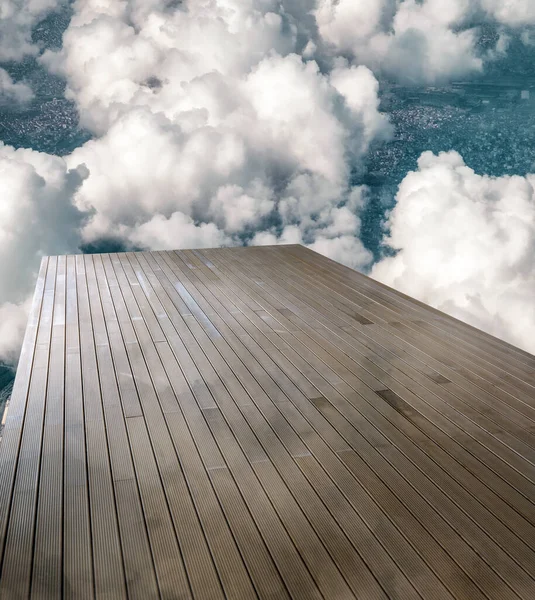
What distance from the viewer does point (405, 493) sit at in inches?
77.8

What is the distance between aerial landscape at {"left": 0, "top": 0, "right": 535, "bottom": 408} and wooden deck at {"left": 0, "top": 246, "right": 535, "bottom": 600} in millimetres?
14751

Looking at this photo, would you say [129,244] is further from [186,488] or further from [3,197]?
[186,488]

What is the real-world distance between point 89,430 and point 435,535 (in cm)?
133

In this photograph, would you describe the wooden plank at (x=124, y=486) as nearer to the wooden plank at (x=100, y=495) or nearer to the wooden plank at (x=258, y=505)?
the wooden plank at (x=100, y=495)

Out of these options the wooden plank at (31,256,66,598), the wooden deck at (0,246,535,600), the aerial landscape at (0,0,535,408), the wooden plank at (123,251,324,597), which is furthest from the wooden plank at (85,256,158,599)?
the aerial landscape at (0,0,535,408)

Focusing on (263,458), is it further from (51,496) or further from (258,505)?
(51,496)

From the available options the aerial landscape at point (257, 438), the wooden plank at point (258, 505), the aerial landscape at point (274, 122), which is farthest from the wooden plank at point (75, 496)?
the aerial landscape at point (274, 122)

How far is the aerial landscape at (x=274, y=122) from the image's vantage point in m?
17.7

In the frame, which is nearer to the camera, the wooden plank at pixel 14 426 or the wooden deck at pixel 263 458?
the wooden deck at pixel 263 458

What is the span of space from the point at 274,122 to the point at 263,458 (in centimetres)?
2549

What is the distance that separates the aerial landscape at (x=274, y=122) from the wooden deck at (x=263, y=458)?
14.8m

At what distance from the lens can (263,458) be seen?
2.14 metres

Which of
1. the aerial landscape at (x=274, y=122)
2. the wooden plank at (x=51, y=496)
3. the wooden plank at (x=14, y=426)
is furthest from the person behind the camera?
the aerial landscape at (x=274, y=122)

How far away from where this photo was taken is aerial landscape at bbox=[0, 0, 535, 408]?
1766 cm
